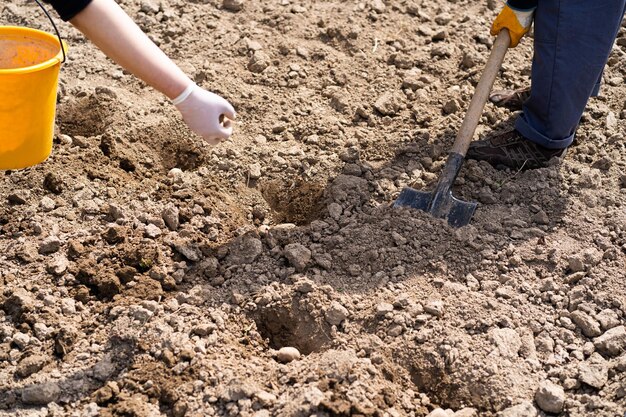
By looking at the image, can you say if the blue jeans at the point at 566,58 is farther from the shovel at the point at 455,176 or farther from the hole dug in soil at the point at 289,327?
the hole dug in soil at the point at 289,327

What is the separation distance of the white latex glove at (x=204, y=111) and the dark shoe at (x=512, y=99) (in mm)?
1831

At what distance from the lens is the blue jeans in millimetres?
3504

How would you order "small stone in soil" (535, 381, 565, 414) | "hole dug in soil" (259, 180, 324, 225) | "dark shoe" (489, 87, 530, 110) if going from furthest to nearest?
"dark shoe" (489, 87, 530, 110), "hole dug in soil" (259, 180, 324, 225), "small stone in soil" (535, 381, 565, 414)

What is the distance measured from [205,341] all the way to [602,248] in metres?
1.74

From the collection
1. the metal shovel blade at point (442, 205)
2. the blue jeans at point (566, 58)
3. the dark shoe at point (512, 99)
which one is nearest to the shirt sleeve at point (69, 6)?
the metal shovel blade at point (442, 205)

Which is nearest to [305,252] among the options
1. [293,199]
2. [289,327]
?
[289,327]

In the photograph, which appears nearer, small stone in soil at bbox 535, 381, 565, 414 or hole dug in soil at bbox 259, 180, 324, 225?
small stone in soil at bbox 535, 381, 565, 414

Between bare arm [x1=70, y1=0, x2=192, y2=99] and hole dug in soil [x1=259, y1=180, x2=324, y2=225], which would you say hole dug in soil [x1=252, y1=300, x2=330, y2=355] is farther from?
bare arm [x1=70, y1=0, x2=192, y2=99]

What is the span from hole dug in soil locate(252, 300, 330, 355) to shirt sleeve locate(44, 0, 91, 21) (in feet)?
4.32

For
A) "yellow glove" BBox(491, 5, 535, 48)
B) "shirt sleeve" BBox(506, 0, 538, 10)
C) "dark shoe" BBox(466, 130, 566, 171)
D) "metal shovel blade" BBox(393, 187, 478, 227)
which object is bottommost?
"metal shovel blade" BBox(393, 187, 478, 227)

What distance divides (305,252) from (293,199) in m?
0.51

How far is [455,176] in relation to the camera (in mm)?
3725

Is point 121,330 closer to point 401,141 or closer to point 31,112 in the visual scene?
point 31,112

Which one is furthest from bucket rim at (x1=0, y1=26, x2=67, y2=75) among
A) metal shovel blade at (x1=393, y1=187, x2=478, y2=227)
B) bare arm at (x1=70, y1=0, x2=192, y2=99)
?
metal shovel blade at (x1=393, y1=187, x2=478, y2=227)
